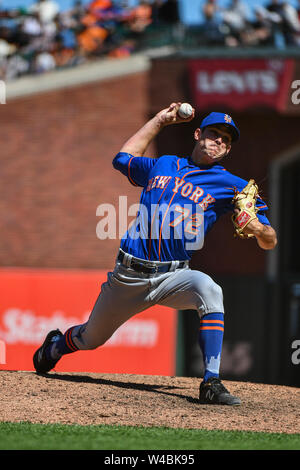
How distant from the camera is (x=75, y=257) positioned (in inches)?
613

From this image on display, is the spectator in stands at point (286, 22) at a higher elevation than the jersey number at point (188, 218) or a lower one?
higher

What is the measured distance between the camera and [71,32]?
16.5m

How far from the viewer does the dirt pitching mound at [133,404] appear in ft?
15.4

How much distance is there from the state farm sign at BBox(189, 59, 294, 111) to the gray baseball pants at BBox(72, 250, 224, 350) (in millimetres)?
9950

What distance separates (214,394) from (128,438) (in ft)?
3.65

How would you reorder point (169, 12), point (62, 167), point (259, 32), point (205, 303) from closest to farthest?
point (205, 303)
point (259, 32)
point (62, 167)
point (169, 12)

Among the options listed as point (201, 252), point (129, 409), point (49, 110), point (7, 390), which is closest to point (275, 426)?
point (129, 409)

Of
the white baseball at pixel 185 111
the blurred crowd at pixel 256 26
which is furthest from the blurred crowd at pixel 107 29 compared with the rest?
the white baseball at pixel 185 111

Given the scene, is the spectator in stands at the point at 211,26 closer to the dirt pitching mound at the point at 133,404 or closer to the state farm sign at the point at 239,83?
the state farm sign at the point at 239,83

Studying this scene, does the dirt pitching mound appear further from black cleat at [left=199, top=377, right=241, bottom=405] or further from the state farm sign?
the state farm sign
